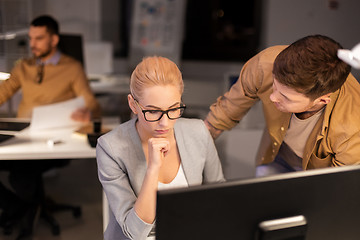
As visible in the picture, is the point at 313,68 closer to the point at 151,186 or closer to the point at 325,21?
the point at 151,186

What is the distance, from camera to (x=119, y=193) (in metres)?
1.11

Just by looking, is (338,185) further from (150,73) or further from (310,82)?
(150,73)

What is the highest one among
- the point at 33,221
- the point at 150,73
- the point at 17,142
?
the point at 150,73

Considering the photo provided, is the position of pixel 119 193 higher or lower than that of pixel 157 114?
lower

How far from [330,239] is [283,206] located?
0.51ft

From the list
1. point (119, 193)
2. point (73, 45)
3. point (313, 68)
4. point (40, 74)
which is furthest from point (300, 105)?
point (73, 45)

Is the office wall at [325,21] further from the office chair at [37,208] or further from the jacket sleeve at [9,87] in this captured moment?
the office chair at [37,208]

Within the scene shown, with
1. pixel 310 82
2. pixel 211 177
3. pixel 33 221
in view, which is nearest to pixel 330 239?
pixel 310 82

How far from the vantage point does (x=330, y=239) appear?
831 millimetres

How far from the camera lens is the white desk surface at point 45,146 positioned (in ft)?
6.32

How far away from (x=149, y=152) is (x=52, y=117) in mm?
1343

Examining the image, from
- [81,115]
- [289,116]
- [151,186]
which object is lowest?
[81,115]

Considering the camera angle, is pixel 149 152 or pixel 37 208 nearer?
pixel 149 152

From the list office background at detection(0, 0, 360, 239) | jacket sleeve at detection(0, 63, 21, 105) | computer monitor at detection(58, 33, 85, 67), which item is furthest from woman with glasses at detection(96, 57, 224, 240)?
computer monitor at detection(58, 33, 85, 67)
